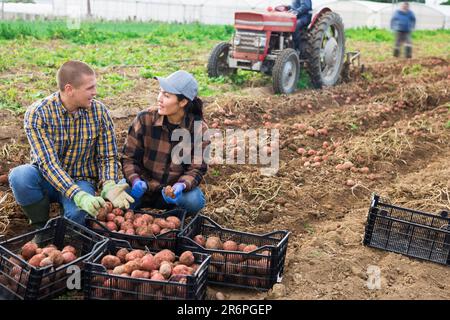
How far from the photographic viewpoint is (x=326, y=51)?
11.2 metres

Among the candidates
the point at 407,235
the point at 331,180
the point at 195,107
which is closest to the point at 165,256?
the point at 195,107

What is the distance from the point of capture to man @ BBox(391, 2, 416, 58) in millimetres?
16625

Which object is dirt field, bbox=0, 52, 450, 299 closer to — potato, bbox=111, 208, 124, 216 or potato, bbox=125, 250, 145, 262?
potato, bbox=125, 250, 145, 262

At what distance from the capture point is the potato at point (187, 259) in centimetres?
370

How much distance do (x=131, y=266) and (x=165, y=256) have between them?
25cm

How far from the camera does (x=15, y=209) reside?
195 inches

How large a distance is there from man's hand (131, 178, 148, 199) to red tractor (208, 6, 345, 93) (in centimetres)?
580

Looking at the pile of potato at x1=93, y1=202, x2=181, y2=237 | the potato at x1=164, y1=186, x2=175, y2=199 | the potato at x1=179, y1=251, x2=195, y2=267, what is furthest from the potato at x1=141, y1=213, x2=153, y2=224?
the potato at x1=179, y1=251, x2=195, y2=267

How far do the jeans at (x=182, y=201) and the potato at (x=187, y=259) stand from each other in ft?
2.74

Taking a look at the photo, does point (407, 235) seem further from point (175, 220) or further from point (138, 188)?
point (138, 188)

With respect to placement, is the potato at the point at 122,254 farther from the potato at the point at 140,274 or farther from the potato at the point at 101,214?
the potato at the point at 101,214

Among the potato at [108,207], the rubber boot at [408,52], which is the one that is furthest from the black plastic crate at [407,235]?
the rubber boot at [408,52]

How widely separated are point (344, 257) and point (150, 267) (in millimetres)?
1610
